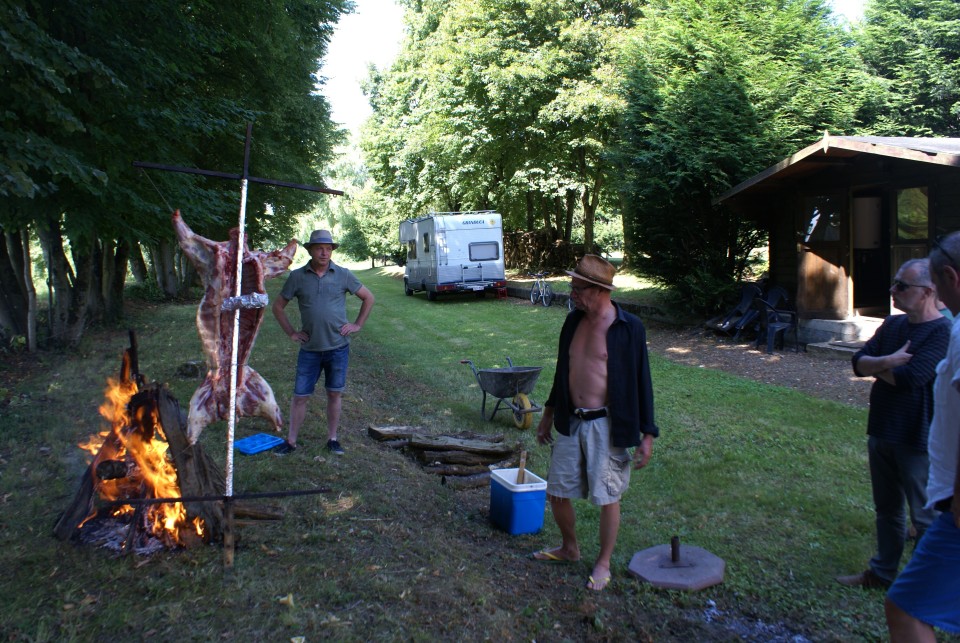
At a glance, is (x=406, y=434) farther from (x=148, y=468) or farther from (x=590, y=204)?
(x=590, y=204)

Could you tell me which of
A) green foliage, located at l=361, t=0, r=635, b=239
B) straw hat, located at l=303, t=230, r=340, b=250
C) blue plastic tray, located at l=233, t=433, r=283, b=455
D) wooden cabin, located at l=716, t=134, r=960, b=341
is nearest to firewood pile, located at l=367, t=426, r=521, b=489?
blue plastic tray, located at l=233, t=433, r=283, b=455

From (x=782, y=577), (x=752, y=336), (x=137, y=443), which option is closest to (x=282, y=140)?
(x=752, y=336)

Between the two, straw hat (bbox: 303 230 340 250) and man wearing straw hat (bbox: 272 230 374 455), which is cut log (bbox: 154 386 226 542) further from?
straw hat (bbox: 303 230 340 250)

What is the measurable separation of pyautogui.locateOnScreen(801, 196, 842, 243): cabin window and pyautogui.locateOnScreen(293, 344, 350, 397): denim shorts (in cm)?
1002

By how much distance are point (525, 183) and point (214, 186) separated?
637 inches

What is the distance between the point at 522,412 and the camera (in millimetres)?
7664

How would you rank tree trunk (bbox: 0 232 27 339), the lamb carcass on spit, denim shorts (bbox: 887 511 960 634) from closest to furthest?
denim shorts (bbox: 887 511 960 634), the lamb carcass on spit, tree trunk (bbox: 0 232 27 339)

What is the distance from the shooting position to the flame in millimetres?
4000

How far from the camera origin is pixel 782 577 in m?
4.23

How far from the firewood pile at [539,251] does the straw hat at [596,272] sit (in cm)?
2602

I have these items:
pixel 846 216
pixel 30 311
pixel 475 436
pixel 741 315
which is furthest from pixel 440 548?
pixel 846 216

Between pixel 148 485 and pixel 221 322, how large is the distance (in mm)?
1063

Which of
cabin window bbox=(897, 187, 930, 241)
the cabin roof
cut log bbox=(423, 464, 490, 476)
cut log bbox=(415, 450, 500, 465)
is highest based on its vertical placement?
the cabin roof

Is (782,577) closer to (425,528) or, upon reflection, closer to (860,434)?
(425,528)
